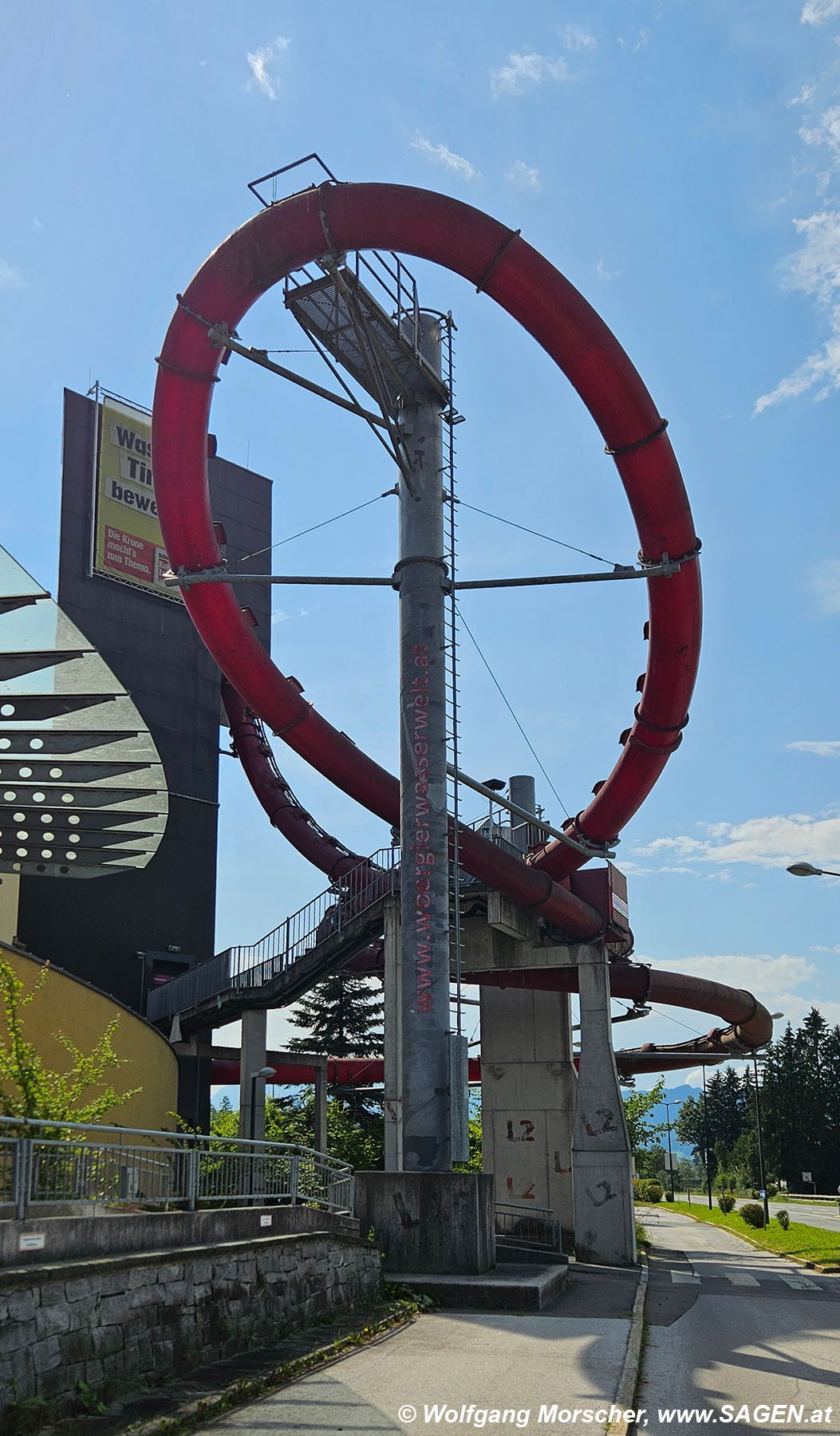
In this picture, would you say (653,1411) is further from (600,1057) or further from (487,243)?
(600,1057)

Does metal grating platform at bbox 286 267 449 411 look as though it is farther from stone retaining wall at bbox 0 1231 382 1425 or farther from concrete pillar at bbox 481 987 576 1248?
concrete pillar at bbox 481 987 576 1248

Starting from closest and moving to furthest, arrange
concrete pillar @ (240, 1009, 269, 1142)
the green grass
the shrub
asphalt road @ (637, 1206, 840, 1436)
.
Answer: asphalt road @ (637, 1206, 840, 1436)
concrete pillar @ (240, 1009, 269, 1142)
the green grass
the shrub

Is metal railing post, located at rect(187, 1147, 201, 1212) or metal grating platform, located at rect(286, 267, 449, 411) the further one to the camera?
metal grating platform, located at rect(286, 267, 449, 411)

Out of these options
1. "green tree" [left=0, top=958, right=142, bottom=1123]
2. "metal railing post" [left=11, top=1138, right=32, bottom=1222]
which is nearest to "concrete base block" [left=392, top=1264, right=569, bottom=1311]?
"green tree" [left=0, top=958, right=142, bottom=1123]

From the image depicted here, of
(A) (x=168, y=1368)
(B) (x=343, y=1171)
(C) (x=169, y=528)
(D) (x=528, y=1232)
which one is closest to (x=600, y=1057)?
(D) (x=528, y=1232)

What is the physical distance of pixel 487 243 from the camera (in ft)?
58.4

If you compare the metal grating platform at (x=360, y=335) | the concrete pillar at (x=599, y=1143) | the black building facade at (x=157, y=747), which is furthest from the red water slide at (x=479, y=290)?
the black building facade at (x=157, y=747)

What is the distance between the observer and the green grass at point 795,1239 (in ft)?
93.8

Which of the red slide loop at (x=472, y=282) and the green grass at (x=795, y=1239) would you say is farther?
the green grass at (x=795, y=1239)

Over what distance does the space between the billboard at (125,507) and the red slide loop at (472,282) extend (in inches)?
634

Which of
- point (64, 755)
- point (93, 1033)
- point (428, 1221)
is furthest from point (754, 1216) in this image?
point (64, 755)

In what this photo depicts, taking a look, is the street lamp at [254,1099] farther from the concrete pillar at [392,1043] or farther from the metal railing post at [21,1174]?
the metal railing post at [21,1174]

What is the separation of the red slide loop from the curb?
10154 millimetres

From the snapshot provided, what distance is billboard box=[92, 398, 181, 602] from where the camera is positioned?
3691 cm
